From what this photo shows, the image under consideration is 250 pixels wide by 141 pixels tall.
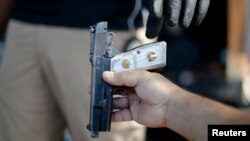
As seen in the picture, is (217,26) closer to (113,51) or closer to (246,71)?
(246,71)

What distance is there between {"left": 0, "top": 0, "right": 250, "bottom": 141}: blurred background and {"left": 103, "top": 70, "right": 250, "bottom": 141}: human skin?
41.5 inches

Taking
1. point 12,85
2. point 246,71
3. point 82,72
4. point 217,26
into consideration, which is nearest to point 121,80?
point 82,72

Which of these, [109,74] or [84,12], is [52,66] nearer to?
[84,12]

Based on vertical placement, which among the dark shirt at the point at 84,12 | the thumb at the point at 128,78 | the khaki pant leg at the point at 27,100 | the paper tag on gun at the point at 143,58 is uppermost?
the dark shirt at the point at 84,12

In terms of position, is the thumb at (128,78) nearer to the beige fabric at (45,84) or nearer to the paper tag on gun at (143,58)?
the paper tag on gun at (143,58)

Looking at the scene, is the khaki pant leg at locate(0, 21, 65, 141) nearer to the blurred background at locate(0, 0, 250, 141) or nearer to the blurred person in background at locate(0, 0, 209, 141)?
the blurred person in background at locate(0, 0, 209, 141)

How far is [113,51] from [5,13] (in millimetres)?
889

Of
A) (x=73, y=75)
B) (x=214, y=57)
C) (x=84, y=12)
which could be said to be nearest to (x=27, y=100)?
(x=73, y=75)

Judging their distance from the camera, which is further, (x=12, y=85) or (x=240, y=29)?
(x=240, y=29)

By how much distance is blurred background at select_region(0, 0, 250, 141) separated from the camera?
2883mm

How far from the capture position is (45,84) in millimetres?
1997

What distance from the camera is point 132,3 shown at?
1.97 meters

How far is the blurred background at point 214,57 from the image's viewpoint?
113 inches

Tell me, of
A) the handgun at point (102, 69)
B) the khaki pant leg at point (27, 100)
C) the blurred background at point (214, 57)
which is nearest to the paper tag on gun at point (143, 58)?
the handgun at point (102, 69)
